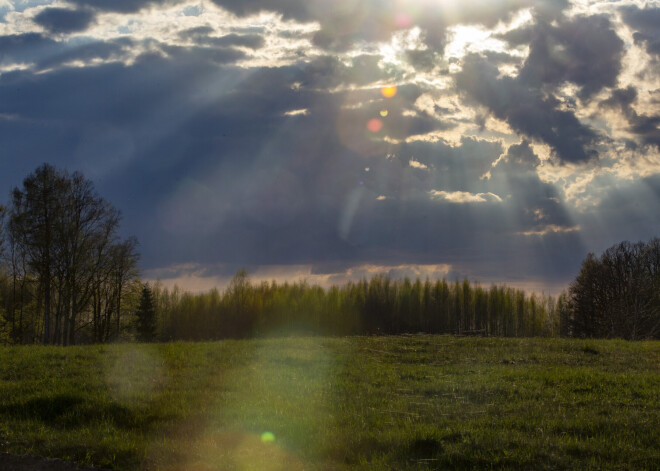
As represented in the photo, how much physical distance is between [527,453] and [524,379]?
20.0 ft

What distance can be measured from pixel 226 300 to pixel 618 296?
6063 cm

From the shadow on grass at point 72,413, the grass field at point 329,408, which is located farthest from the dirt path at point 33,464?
the shadow on grass at point 72,413

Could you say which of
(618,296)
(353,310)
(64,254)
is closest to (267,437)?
(64,254)

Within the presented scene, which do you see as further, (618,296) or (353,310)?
(353,310)

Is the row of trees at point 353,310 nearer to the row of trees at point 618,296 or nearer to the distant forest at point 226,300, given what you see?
the distant forest at point 226,300

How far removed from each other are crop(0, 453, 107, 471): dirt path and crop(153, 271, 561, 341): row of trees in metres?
73.5

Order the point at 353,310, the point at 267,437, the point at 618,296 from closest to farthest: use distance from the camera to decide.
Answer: the point at 267,437, the point at 618,296, the point at 353,310

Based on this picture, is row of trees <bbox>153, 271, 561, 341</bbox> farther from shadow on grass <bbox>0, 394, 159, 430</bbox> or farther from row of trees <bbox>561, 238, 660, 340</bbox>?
shadow on grass <bbox>0, 394, 159, 430</bbox>

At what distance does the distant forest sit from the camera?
39312 millimetres

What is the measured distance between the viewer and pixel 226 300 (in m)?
91.4

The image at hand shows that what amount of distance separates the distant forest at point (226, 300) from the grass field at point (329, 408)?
478 inches

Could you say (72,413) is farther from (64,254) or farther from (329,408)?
(64,254)

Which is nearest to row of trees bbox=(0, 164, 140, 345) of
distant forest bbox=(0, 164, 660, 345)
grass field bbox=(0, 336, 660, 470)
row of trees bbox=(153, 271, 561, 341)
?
distant forest bbox=(0, 164, 660, 345)

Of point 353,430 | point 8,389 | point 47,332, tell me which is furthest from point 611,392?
point 47,332
